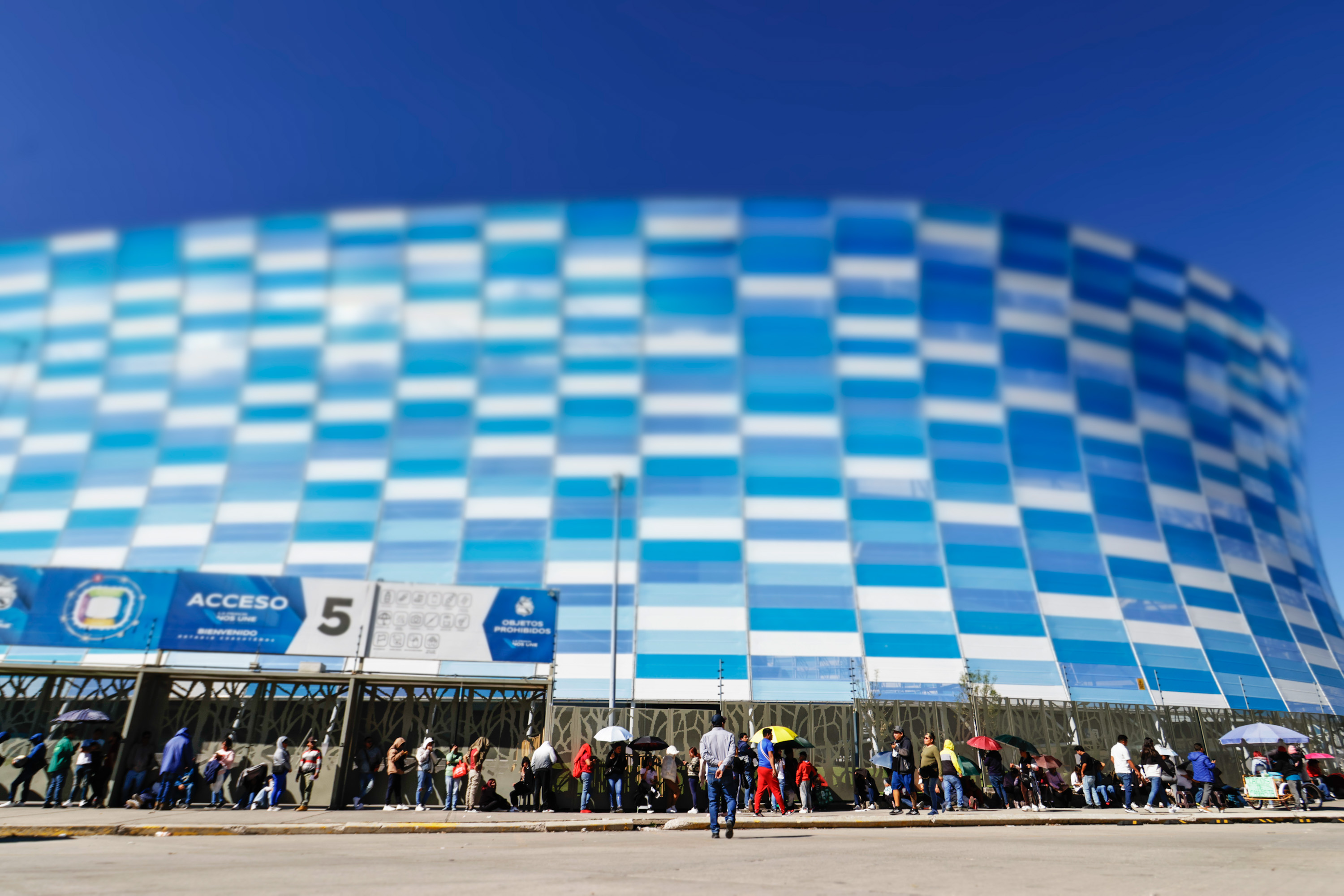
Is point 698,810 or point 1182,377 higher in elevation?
point 1182,377

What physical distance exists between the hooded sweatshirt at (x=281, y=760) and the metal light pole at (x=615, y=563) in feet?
31.9

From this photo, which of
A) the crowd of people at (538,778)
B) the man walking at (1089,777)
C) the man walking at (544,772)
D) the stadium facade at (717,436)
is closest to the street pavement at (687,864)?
the man walking at (544,772)

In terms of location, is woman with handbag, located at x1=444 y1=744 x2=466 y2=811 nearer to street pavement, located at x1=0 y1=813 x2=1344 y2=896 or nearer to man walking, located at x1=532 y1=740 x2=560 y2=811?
man walking, located at x1=532 y1=740 x2=560 y2=811

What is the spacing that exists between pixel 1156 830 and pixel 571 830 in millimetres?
10304

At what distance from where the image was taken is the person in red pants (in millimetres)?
14547

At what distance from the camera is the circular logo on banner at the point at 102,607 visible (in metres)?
17.9

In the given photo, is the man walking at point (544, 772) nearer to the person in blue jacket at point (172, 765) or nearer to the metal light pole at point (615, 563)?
the metal light pole at point (615, 563)

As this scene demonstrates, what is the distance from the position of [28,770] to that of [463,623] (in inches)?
368

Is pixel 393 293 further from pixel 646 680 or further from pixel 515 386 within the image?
pixel 646 680

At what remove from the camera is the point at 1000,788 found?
19.3 metres

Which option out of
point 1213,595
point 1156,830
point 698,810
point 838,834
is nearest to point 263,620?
point 698,810

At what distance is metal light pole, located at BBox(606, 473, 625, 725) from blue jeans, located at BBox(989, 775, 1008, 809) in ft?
35.5

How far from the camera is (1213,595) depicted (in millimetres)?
34094

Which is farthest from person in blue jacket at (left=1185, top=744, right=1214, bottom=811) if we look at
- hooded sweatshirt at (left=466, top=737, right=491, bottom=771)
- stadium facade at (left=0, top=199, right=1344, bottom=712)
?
hooded sweatshirt at (left=466, top=737, right=491, bottom=771)
